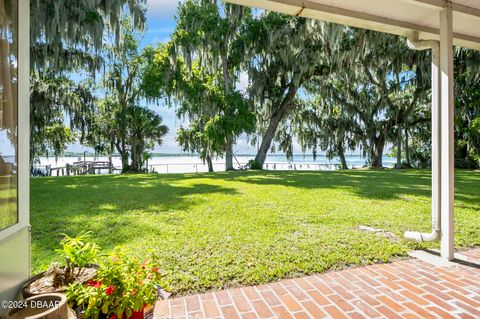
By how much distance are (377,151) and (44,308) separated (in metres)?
17.6

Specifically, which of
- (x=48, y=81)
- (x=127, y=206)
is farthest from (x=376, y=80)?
(x=48, y=81)

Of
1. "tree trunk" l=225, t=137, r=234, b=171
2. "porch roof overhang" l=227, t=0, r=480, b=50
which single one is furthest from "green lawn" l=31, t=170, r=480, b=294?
"tree trunk" l=225, t=137, r=234, b=171

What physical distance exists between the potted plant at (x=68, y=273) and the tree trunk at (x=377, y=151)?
54.8ft

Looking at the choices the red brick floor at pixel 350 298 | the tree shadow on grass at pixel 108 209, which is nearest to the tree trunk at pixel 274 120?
the tree shadow on grass at pixel 108 209

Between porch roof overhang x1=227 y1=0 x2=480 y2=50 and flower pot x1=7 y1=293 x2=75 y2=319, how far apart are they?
2.44 m

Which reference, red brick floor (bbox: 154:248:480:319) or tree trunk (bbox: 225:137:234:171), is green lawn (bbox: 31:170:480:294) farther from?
tree trunk (bbox: 225:137:234:171)

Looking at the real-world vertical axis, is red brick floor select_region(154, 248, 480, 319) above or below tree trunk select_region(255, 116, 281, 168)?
below

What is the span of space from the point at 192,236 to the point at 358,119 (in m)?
16.2

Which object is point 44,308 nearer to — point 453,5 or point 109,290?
point 109,290

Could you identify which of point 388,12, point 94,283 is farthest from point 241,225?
point 388,12

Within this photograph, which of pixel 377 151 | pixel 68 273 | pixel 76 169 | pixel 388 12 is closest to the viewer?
pixel 68 273

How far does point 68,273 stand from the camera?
1632mm

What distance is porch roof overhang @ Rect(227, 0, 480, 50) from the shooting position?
2.69m

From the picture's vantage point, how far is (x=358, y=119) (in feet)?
56.3
